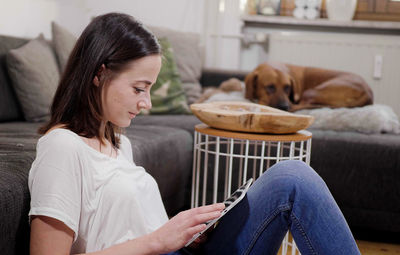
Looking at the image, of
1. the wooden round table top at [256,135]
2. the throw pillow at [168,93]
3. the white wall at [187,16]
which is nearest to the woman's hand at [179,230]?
the wooden round table top at [256,135]

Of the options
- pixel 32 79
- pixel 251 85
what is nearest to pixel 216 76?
pixel 251 85

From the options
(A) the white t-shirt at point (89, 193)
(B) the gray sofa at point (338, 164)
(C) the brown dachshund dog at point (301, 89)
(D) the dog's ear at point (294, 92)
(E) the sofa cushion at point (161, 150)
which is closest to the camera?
(A) the white t-shirt at point (89, 193)

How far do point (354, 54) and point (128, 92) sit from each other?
268 cm

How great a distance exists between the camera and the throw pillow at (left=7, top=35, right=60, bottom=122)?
2074 millimetres

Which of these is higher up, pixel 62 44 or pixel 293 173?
pixel 62 44

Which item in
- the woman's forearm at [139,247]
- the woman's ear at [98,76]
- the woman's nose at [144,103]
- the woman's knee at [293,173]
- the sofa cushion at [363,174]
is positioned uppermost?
the woman's ear at [98,76]

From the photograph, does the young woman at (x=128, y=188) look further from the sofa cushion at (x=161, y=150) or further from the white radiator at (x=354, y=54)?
the white radiator at (x=354, y=54)

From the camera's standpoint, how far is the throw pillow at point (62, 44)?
2.35 m

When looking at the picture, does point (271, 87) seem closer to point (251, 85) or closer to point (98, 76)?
point (251, 85)

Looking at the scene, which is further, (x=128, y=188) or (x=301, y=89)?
(x=301, y=89)

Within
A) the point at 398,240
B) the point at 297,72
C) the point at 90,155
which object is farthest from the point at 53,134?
the point at 297,72

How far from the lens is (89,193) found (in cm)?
91

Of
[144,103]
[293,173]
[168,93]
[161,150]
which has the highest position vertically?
[144,103]

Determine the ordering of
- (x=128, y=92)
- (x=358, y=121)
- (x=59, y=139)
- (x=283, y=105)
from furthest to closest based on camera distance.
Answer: (x=283, y=105)
(x=358, y=121)
(x=128, y=92)
(x=59, y=139)
